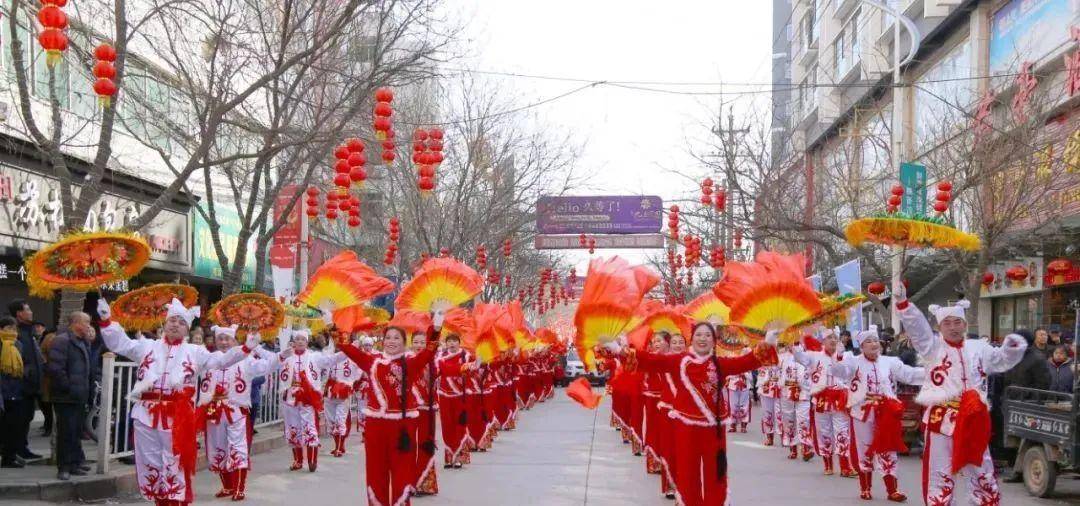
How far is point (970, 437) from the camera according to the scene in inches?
360

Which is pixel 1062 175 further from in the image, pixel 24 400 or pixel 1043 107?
pixel 24 400

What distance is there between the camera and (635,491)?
13.3m

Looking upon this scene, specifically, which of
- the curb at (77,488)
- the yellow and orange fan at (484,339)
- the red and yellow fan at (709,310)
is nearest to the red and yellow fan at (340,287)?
the curb at (77,488)

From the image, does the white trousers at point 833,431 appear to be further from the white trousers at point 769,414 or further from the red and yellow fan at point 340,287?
the red and yellow fan at point 340,287

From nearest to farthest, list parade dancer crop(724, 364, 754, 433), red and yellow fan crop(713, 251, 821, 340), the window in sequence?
1. red and yellow fan crop(713, 251, 821, 340)
2. parade dancer crop(724, 364, 754, 433)
3. the window

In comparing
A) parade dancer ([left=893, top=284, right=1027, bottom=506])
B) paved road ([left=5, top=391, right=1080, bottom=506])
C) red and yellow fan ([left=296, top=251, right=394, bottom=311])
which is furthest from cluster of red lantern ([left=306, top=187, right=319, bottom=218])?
parade dancer ([left=893, top=284, right=1027, bottom=506])

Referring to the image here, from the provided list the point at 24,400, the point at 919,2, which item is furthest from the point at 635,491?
the point at 919,2

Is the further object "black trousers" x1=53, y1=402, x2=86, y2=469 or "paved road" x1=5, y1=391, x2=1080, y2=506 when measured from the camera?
"paved road" x1=5, y1=391, x2=1080, y2=506

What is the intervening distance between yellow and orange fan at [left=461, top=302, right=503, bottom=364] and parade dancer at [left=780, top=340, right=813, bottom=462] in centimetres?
415

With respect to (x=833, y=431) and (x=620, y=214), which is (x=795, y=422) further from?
(x=620, y=214)

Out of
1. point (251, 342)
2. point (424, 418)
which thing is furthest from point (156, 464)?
point (424, 418)

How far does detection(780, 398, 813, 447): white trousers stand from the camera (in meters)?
16.6

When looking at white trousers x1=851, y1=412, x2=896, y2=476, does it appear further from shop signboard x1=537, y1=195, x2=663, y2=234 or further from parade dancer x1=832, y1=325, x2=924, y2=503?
shop signboard x1=537, y1=195, x2=663, y2=234

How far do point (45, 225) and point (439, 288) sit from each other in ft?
37.0
